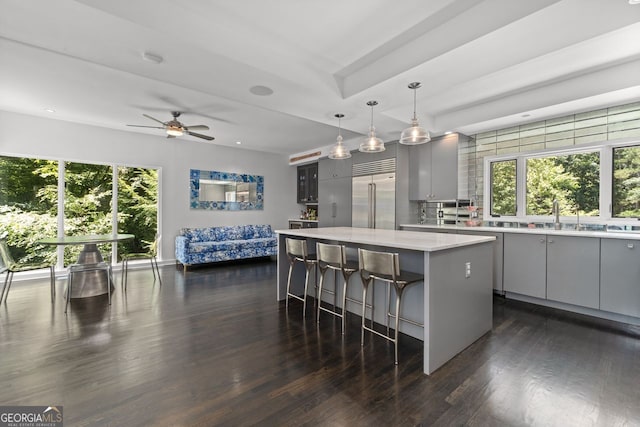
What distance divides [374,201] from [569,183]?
2952mm

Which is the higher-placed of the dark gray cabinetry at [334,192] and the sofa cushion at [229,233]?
the dark gray cabinetry at [334,192]

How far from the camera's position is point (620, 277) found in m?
3.08

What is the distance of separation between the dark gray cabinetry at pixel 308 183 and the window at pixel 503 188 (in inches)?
168

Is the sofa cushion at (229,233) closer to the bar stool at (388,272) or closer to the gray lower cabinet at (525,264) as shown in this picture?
the bar stool at (388,272)

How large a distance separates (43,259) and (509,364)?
A: 23.1ft

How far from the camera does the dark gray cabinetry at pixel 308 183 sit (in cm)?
787

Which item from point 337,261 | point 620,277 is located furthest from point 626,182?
point 337,261

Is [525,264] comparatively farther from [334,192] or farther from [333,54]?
[334,192]

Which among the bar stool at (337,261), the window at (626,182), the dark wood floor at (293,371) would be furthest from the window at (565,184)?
the bar stool at (337,261)

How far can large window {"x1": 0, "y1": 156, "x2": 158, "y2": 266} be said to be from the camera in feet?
16.2

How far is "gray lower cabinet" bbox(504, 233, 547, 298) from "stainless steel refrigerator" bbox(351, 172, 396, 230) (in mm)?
1901

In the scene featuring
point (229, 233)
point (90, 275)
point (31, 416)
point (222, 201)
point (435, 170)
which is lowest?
point (31, 416)

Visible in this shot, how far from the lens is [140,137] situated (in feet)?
19.5

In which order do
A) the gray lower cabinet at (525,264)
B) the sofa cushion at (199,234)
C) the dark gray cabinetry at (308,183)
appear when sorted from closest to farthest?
the gray lower cabinet at (525,264) < the sofa cushion at (199,234) < the dark gray cabinetry at (308,183)
